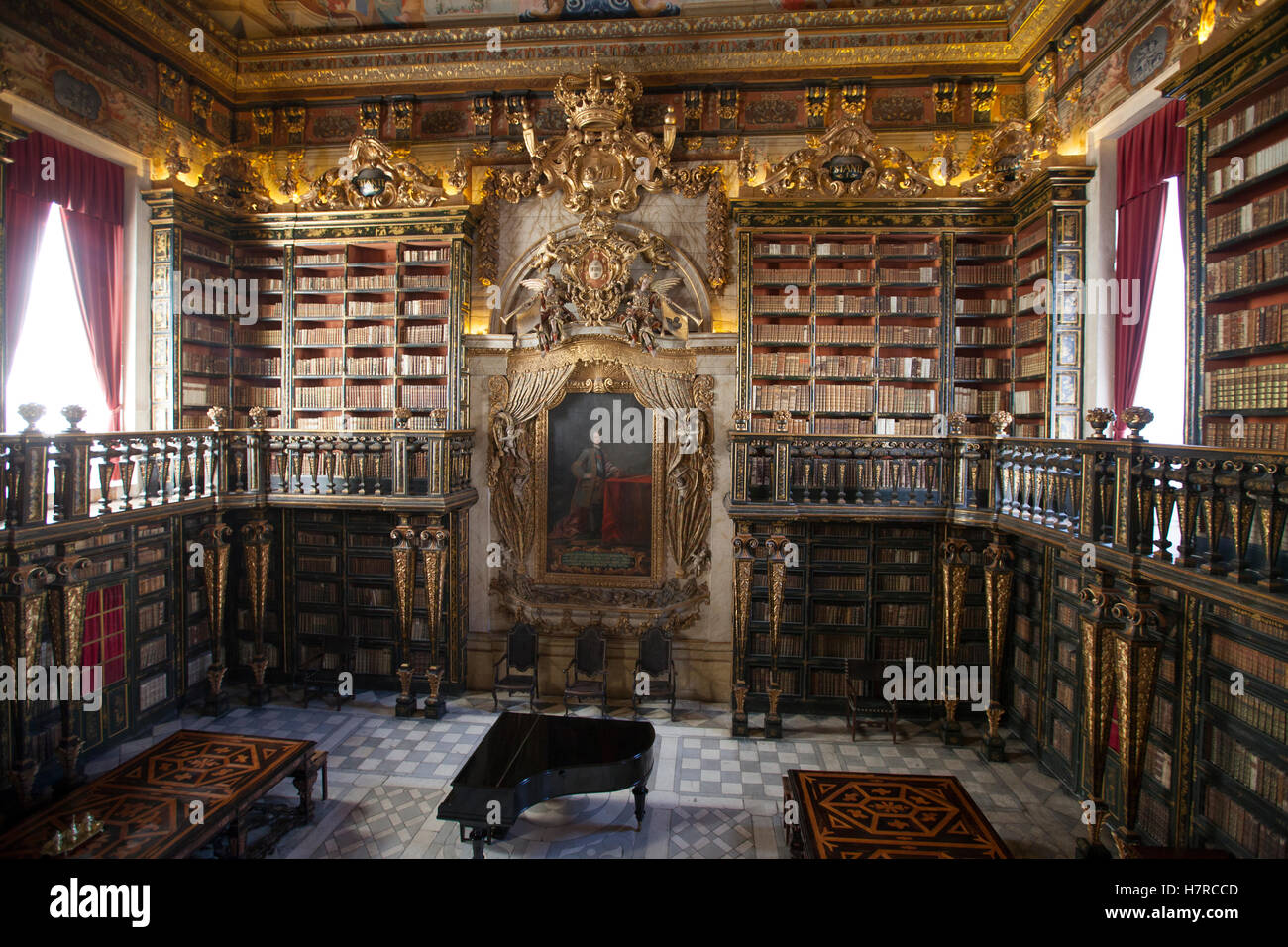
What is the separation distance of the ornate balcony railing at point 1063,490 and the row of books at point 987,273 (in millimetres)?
1869

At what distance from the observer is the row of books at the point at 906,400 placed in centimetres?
677

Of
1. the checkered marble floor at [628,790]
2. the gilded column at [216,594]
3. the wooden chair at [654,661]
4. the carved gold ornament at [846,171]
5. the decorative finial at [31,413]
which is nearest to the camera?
the decorative finial at [31,413]

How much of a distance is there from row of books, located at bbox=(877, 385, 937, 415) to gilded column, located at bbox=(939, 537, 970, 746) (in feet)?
4.70

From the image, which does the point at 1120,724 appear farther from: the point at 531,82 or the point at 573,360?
the point at 531,82

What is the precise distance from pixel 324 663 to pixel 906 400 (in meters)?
7.09

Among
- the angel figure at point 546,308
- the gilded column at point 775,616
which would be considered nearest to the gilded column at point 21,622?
the angel figure at point 546,308

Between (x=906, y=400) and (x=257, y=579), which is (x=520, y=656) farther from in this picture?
(x=906, y=400)

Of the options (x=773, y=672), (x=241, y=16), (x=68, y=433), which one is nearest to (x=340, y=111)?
(x=241, y=16)

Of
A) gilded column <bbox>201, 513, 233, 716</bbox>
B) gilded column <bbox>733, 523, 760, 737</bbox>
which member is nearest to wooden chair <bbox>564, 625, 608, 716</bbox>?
gilded column <bbox>733, 523, 760, 737</bbox>

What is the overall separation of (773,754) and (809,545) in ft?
6.91

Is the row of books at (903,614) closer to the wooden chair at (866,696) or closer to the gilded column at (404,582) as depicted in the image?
the wooden chair at (866,696)

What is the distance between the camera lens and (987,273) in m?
6.71

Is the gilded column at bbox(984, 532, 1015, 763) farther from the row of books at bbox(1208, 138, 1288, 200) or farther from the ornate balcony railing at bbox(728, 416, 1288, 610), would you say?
the row of books at bbox(1208, 138, 1288, 200)

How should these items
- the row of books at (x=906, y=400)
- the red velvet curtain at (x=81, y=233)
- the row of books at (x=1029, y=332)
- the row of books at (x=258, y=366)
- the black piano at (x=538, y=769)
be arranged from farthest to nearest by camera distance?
the row of books at (x=258, y=366) < the row of books at (x=906, y=400) < the row of books at (x=1029, y=332) < the red velvet curtain at (x=81, y=233) < the black piano at (x=538, y=769)
